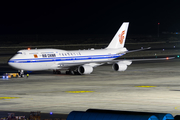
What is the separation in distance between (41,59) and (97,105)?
24.9 meters

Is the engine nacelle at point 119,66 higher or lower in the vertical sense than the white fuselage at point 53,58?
lower

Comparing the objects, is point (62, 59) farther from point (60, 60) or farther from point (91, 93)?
point (91, 93)

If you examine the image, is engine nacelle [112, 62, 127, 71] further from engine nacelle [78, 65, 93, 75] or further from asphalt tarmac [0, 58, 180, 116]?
engine nacelle [78, 65, 93, 75]

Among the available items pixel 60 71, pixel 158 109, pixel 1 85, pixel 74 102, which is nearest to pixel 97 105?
pixel 74 102

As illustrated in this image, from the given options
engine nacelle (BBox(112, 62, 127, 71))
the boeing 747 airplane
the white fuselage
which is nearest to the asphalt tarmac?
the boeing 747 airplane

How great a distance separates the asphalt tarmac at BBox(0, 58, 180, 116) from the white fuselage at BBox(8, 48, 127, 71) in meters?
1.94

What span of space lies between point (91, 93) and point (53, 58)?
61.9 ft

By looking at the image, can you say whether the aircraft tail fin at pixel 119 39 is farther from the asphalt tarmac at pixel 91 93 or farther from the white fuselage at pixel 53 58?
the asphalt tarmac at pixel 91 93

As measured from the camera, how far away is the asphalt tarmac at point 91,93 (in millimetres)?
30719

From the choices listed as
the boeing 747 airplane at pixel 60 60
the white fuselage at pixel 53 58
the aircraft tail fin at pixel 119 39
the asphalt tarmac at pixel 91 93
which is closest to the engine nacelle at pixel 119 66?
the boeing 747 airplane at pixel 60 60

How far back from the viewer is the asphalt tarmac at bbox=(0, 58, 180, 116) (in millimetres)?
30719

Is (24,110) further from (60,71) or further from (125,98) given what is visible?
(60,71)

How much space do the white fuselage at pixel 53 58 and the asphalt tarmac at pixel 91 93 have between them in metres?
1.94

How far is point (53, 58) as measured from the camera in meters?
56.4
